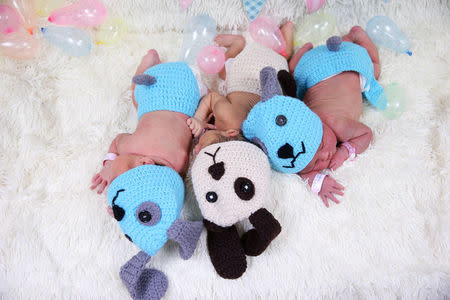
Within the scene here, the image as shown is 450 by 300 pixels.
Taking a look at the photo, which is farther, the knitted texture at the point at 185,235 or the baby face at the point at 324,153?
the baby face at the point at 324,153

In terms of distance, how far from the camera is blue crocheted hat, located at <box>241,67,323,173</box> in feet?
3.42

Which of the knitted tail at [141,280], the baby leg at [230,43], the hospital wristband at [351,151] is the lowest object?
the knitted tail at [141,280]

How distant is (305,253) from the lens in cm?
104

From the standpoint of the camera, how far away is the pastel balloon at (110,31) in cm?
149

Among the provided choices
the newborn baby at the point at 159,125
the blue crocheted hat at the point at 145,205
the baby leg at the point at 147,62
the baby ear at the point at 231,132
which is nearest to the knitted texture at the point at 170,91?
the newborn baby at the point at 159,125

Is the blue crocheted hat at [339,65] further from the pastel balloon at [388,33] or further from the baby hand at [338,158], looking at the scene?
the baby hand at [338,158]

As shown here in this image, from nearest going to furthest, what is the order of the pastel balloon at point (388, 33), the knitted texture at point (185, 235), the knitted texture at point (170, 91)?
the knitted texture at point (185, 235)
the knitted texture at point (170, 91)
the pastel balloon at point (388, 33)

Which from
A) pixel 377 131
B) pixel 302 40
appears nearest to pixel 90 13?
pixel 302 40

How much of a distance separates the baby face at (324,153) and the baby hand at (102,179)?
66 centimetres

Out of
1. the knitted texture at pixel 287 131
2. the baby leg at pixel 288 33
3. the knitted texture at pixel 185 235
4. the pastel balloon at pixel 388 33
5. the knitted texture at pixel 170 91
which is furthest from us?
the baby leg at pixel 288 33

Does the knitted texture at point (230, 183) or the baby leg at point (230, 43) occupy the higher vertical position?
the baby leg at point (230, 43)

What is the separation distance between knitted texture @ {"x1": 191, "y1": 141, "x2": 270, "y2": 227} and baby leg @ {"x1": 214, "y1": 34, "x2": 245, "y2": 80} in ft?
1.85

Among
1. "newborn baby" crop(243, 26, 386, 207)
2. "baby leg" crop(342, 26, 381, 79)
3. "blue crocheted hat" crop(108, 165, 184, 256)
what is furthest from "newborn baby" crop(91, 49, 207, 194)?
"baby leg" crop(342, 26, 381, 79)

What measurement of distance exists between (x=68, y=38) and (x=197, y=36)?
0.52m
